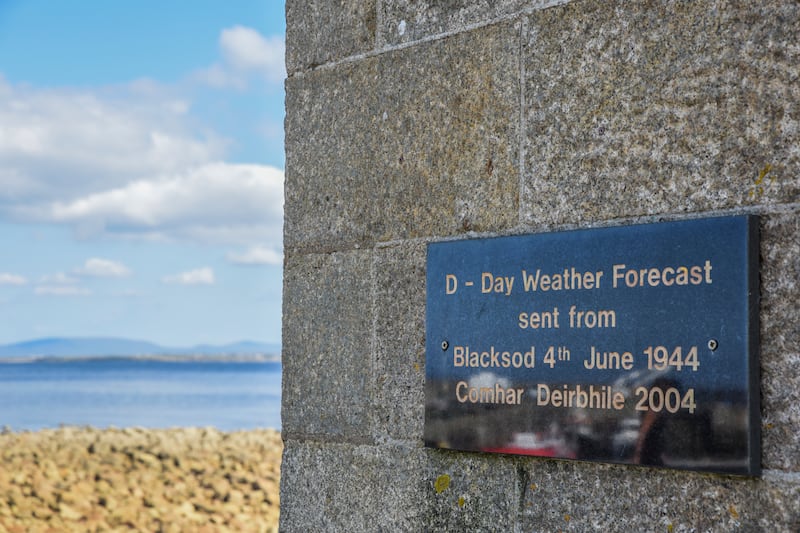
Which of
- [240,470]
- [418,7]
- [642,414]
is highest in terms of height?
[418,7]

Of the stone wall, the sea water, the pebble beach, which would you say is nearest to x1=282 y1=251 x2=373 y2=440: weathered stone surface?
the stone wall

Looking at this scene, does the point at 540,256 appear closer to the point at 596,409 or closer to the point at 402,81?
the point at 596,409

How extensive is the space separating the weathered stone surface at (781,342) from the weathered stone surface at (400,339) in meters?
0.89

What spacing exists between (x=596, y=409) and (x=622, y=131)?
598 mm

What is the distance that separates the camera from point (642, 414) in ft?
6.69

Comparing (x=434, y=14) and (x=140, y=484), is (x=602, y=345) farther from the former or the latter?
(x=140, y=484)

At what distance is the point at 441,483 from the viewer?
8.14 feet

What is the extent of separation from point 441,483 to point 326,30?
1.31 meters

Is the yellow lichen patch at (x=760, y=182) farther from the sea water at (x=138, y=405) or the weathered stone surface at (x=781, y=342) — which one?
the sea water at (x=138, y=405)

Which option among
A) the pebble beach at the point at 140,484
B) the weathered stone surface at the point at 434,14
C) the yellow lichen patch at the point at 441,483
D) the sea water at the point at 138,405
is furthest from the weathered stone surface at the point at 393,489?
the sea water at the point at 138,405

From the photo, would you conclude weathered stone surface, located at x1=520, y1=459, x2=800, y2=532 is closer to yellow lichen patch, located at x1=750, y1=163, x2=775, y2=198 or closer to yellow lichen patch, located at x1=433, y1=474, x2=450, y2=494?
yellow lichen patch, located at x1=433, y1=474, x2=450, y2=494

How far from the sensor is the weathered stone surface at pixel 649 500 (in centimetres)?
189

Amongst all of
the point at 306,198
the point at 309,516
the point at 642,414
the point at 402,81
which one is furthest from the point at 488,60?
the point at 309,516

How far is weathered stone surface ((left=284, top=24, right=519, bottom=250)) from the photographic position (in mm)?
2433
